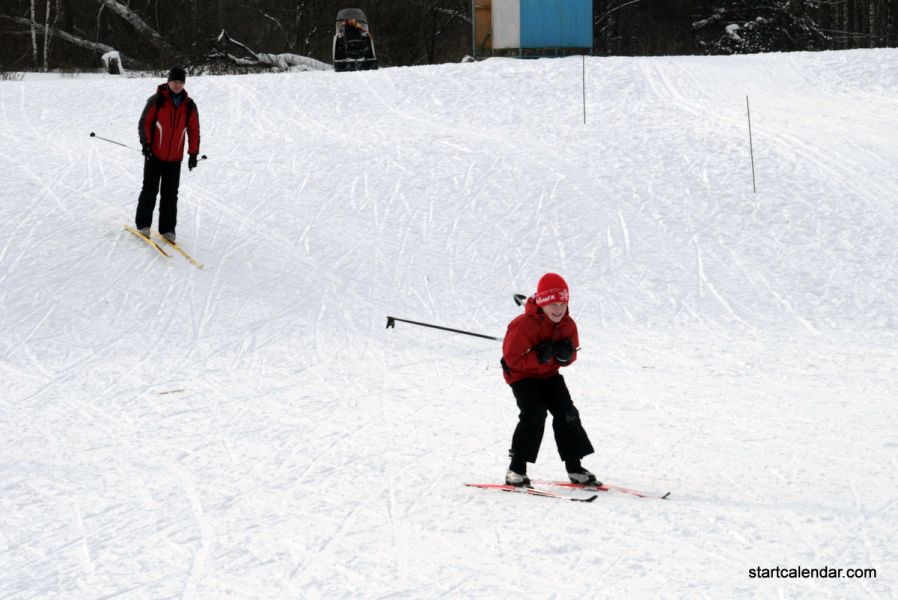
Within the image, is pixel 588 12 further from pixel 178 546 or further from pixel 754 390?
pixel 178 546

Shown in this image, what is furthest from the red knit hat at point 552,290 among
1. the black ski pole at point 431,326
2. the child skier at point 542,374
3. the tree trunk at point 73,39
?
the tree trunk at point 73,39

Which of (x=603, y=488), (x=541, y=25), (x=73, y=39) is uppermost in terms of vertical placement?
(x=73, y=39)

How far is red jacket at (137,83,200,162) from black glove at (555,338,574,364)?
6.87 meters

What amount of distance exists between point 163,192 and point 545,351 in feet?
24.3

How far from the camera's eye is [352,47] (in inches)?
928

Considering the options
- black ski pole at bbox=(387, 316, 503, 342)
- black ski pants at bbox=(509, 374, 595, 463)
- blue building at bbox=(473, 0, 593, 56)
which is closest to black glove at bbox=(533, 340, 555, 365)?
black ski pants at bbox=(509, 374, 595, 463)

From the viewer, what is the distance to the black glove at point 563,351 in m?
5.52

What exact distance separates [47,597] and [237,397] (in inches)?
149

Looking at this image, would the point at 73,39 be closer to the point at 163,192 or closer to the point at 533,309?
the point at 163,192

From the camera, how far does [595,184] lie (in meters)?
14.7

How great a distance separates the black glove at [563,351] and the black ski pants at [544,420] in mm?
335

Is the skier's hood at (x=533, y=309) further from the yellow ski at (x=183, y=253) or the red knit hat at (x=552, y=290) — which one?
the yellow ski at (x=183, y=253)

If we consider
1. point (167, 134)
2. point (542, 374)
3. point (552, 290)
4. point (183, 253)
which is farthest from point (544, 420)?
point (183, 253)

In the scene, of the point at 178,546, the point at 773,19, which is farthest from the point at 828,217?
the point at 773,19
